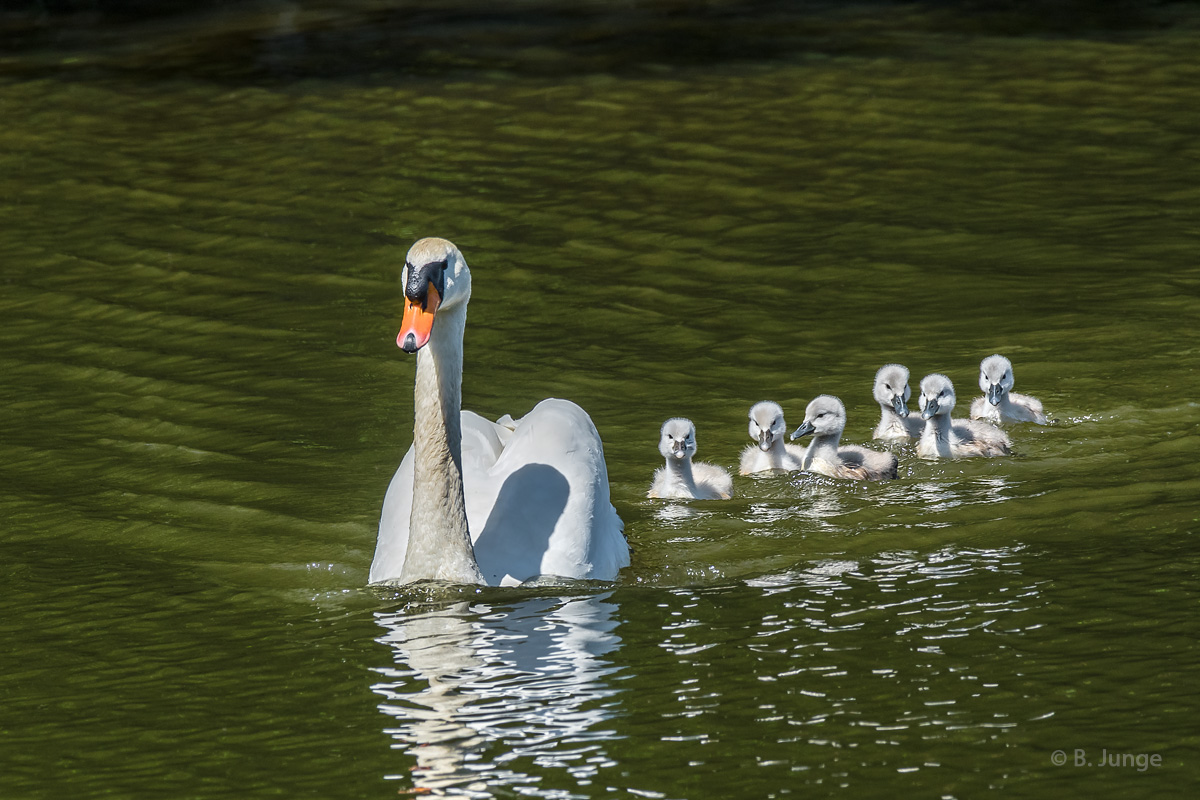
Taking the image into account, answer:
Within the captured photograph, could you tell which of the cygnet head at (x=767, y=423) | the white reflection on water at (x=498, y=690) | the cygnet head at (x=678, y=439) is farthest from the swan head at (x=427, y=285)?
the cygnet head at (x=767, y=423)

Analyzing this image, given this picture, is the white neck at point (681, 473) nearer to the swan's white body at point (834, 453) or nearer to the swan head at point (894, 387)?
the swan's white body at point (834, 453)

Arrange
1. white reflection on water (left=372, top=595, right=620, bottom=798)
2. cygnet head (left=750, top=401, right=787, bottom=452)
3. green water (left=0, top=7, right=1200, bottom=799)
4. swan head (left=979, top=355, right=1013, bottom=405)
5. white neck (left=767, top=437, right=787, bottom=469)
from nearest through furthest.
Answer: white reflection on water (left=372, top=595, right=620, bottom=798) → green water (left=0, top=7, right=1200, bottom=799) → cygnet head (left=750, top=401, right=787, bottom=452) → white neck (left=767, top=437, right=787, bottom=469) → swan head (left=979, top=355, right=1013, bottom=405)

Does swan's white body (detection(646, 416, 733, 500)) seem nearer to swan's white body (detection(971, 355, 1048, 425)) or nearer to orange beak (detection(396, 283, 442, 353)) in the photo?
swan's white body (detection(971, 355, 1048, 425))

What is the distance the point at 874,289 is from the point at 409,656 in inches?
251

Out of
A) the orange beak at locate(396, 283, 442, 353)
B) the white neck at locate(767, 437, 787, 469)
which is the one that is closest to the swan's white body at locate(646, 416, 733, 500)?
the white neck at locate(767, 437, 787, 469)

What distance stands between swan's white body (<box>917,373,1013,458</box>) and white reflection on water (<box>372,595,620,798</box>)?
112 inches

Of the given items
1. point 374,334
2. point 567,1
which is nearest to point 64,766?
point 374,334

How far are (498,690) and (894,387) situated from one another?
4059mm

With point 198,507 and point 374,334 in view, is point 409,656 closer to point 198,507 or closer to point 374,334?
point 198,507

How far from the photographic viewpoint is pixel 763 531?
327 inches

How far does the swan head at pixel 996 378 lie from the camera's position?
31.3ft

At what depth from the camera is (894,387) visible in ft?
31.5

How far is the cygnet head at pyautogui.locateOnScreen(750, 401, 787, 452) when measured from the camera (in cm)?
911

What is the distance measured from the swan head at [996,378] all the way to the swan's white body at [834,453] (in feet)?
2.15
